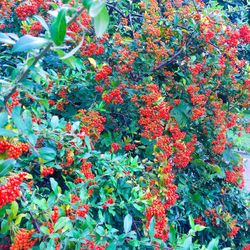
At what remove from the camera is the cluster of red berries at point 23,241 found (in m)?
1.31

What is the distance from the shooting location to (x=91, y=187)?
187cm

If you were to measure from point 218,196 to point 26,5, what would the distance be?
186 centimetres

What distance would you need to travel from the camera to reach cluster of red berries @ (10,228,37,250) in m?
1.31

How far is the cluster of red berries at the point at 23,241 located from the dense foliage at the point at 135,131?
0.01 meters

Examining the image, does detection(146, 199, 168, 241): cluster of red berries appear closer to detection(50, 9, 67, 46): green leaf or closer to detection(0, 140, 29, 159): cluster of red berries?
detection(0, 140, 29, 159): cluster of red berries

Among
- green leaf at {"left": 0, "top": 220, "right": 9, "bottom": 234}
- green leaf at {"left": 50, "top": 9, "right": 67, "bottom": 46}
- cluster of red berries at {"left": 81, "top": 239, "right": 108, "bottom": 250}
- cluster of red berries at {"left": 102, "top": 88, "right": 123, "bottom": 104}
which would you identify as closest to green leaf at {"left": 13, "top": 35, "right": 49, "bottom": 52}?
green leaf at {"left": 50, "top": 9, "right": 67, "bottom": 46}

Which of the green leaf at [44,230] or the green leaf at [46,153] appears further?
the green leaf at [46,153]

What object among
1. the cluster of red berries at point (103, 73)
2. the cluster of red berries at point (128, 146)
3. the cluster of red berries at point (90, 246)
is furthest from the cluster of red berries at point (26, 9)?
the cluster of red berries at point (90, 246)

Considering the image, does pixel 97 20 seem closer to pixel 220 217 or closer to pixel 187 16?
pixel 187 16

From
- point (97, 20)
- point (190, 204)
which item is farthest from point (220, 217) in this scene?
point (97, 20)

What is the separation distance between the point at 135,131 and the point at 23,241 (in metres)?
1.51

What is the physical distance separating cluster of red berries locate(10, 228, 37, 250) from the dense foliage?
0.5 inches

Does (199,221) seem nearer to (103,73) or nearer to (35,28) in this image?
(103,73)

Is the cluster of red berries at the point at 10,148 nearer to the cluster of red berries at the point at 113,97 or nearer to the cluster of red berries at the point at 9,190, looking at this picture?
the cluster of red berries at the point at 9,190
